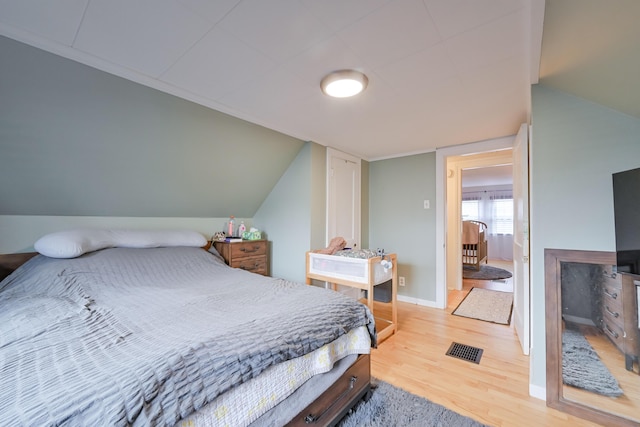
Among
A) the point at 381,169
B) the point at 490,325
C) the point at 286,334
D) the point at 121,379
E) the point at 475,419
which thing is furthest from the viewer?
the point at 381,169

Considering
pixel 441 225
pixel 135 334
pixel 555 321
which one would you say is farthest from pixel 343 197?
pixel 135 334

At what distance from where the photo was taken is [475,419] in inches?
60.9

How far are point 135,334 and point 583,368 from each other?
2581mm

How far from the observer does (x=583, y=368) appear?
5.33 ft

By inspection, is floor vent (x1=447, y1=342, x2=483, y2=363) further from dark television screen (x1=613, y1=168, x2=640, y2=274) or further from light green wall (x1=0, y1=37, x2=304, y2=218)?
light green wall (x1=0, y1=37, x2=304, y2=218)

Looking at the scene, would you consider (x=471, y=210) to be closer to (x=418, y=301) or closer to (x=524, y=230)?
(x=418, y=301)

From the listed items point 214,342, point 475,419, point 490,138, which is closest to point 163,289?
point 214,342

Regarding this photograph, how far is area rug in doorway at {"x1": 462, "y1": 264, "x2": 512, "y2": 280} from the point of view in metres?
5.22

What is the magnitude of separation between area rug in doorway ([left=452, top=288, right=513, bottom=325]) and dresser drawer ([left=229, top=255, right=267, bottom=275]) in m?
2.52

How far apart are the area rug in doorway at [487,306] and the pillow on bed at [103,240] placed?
11.1 ft

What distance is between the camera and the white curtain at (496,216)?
25.1 ft

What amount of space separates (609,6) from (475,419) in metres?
2.16

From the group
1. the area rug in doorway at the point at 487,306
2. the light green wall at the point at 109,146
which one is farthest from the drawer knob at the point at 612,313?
the light green wall at the point at 109,146

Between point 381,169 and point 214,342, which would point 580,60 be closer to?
point 214,342
